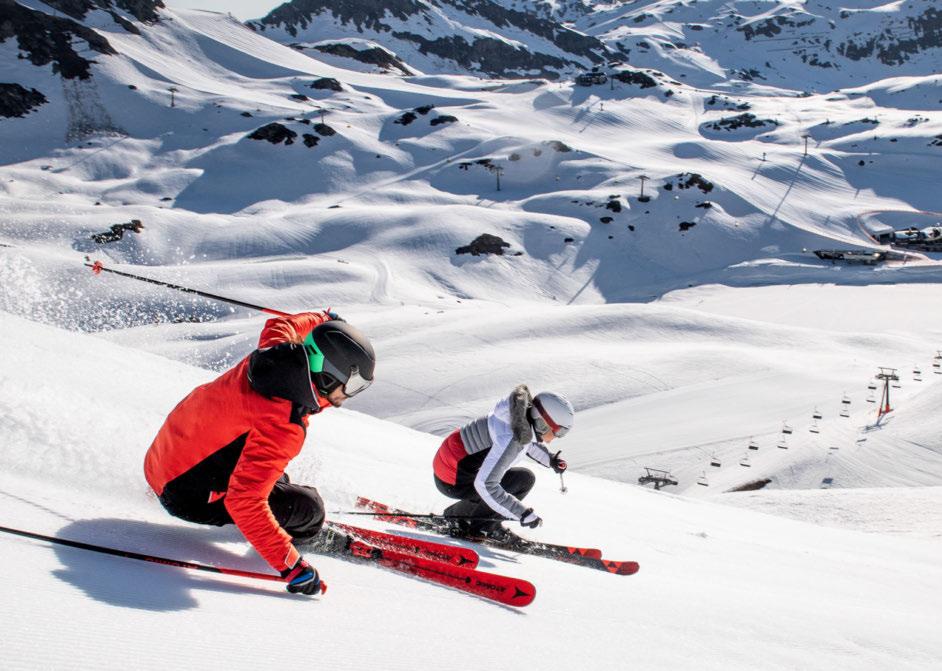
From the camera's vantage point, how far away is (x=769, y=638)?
150 inches

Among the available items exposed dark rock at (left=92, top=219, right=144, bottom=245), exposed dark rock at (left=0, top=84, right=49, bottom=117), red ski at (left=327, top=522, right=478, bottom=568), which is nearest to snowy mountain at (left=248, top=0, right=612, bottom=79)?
exposed dark rock at (left=0, top=84, right=49, bottom=117)

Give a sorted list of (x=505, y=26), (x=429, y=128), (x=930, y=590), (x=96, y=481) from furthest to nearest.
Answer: (x=505, y=26)
(x=429, y=128)
(x=930, y=590)
(x=96, y=481)

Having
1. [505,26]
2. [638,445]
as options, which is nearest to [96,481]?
[638,445]

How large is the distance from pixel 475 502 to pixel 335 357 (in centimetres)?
301

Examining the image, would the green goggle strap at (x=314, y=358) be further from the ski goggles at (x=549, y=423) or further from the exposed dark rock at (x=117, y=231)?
the exposed dark rock at (x=117, y=231)

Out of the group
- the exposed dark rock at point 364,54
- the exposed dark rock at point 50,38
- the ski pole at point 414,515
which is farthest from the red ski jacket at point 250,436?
the exposed dark rock at point 364,54

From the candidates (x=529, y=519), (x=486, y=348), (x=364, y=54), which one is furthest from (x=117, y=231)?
(x=364, y=54)

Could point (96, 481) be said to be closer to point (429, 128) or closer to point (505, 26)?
point (429, 128)

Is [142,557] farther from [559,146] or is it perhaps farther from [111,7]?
[111,7]

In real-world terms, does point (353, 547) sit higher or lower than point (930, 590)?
higher

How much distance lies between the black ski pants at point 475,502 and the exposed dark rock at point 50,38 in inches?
3752

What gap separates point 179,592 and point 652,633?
8.36 feet

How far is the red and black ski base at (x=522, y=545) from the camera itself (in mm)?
5340

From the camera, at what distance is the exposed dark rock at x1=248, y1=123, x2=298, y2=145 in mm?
73250
